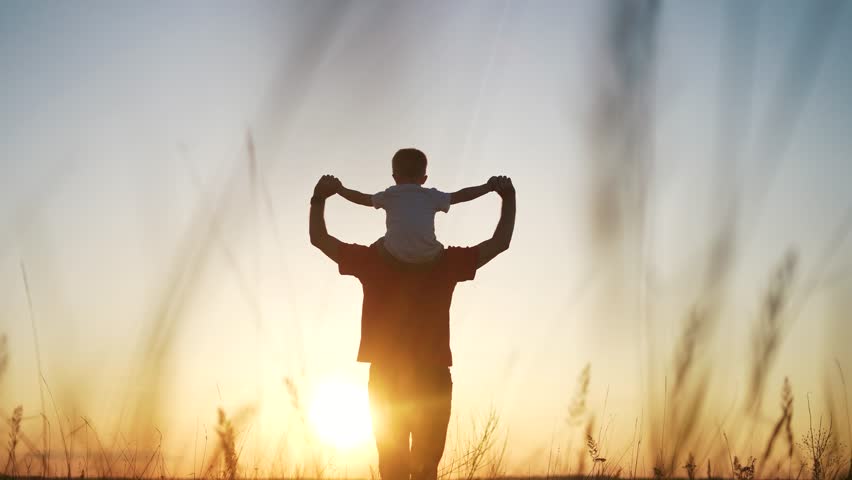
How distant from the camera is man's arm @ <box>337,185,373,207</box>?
180 inches

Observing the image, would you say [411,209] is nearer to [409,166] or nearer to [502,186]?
[409,166]

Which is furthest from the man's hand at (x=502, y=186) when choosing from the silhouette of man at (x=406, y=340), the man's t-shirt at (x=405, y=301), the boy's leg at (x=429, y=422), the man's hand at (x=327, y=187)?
the boy's leg at (x=429, y=422)

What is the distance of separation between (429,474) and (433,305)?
0.80m

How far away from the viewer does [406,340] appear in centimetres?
436

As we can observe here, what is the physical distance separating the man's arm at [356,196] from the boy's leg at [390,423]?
2.75ft

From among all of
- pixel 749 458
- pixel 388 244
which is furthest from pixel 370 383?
pixel 749 458

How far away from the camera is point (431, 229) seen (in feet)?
14.5

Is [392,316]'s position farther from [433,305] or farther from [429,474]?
[429,474]

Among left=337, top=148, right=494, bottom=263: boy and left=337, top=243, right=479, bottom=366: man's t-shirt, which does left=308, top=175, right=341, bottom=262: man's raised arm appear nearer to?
left=337, top=243, right=479, bottom=366: man's t-shirt

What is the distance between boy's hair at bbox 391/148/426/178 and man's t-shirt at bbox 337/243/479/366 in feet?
1.27

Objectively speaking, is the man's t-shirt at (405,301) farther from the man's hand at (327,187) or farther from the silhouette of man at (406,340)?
the man's hand at (327,187)

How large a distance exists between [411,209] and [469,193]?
0.42 m

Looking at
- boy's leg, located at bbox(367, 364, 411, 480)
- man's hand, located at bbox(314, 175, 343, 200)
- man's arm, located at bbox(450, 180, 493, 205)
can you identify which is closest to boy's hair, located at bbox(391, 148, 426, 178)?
man's arm, located at bbox(450, 180, 493, 205)

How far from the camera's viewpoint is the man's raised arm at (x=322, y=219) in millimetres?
4617
